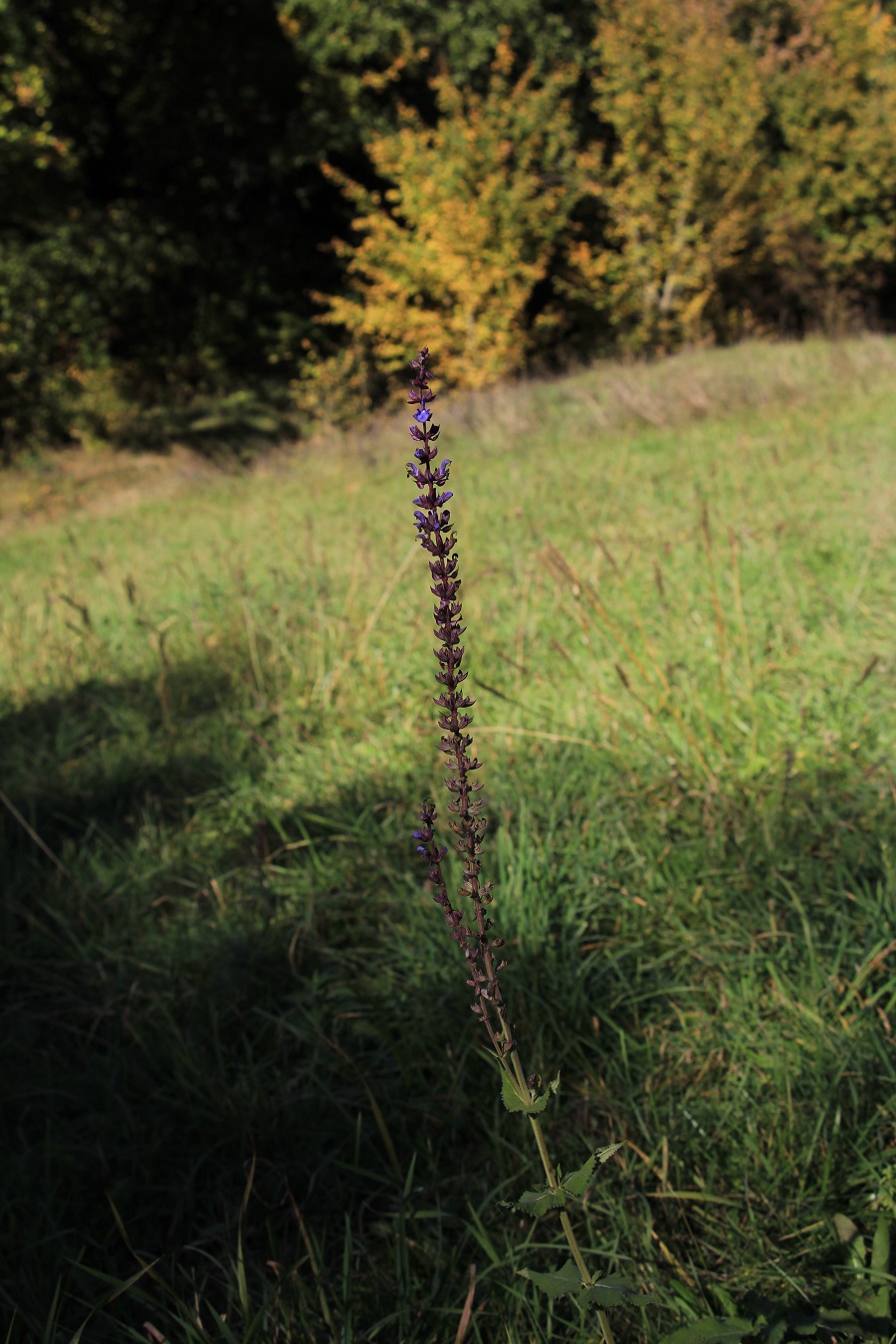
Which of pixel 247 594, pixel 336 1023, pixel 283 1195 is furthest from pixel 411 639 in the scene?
pixel 283 1195

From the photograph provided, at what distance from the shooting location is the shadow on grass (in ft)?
5.41

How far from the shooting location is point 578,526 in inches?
199

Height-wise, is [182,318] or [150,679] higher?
[182,318]

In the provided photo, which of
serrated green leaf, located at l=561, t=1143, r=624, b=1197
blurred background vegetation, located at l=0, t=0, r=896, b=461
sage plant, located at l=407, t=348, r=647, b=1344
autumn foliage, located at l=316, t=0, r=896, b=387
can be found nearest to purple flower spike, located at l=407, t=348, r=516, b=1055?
sage plant, located at l=407, t=348, r=647, b=1344

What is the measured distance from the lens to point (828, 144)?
21250 millimetres

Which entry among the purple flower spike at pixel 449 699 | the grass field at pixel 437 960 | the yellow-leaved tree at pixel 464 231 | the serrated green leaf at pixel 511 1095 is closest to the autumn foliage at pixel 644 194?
the yellow-leaved tree at pixel 464 231

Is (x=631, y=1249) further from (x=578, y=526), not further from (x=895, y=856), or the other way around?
(x=578, y=526)

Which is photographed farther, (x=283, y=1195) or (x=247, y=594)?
(x=247, y=594)

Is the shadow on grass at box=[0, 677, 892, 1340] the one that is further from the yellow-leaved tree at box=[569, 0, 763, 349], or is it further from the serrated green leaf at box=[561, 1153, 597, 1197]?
the yellow-leaved tree at box=[569, 0, 763, 349]

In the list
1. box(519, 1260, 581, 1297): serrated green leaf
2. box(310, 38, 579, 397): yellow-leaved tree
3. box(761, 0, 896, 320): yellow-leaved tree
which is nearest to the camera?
box(519, 1260, 581, 1297): serrated green leaf

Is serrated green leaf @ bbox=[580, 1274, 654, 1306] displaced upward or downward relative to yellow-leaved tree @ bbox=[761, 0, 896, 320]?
downward

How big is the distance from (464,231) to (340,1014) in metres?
15.9

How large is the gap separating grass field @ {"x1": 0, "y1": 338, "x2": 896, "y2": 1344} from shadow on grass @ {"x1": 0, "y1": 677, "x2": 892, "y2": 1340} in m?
0.01

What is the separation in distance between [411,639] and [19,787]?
1504 mm
